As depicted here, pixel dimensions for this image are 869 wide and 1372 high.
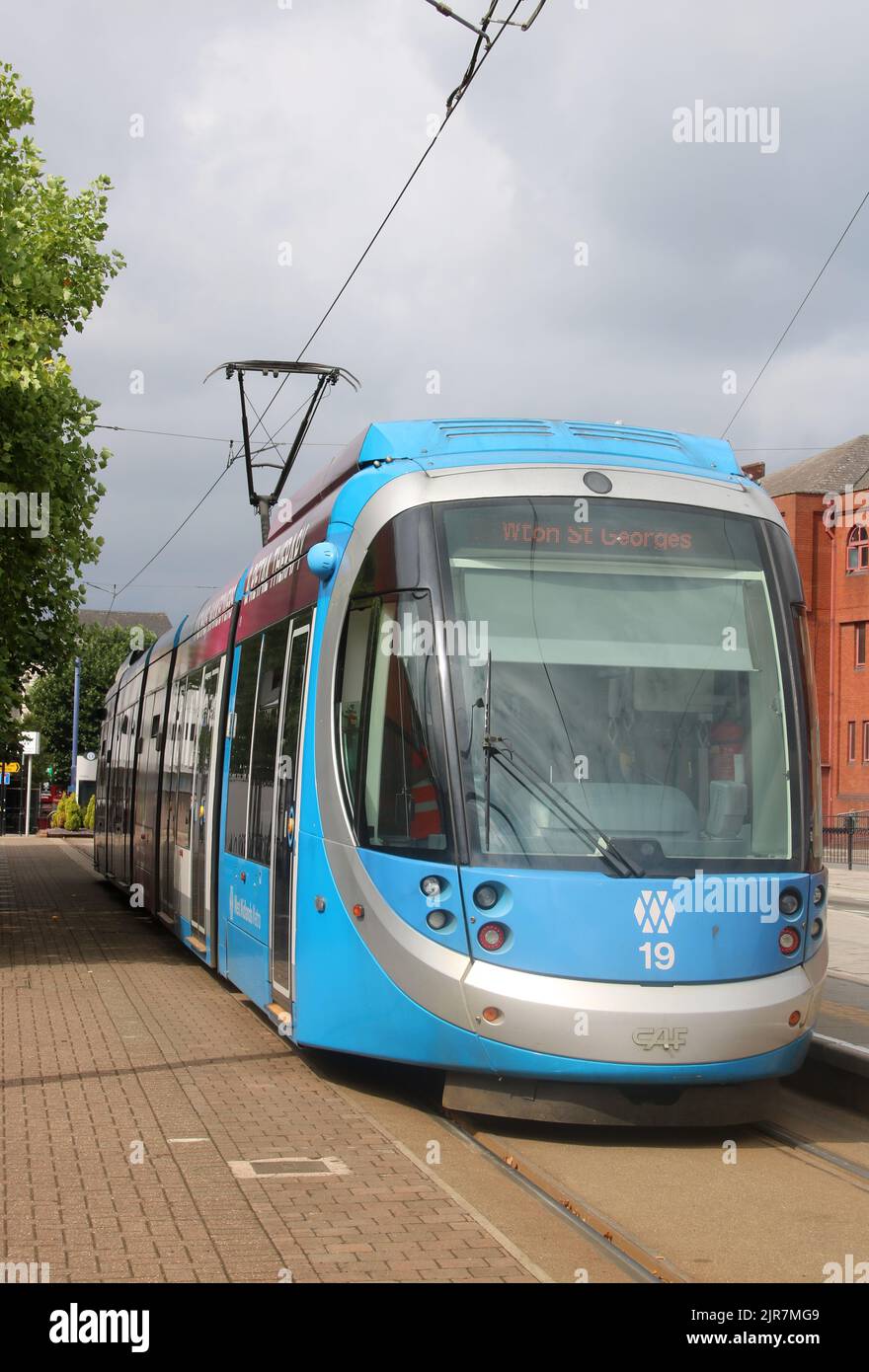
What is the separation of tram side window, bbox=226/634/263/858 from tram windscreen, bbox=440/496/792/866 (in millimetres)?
3279

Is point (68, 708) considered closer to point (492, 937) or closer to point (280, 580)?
point (280, 580)

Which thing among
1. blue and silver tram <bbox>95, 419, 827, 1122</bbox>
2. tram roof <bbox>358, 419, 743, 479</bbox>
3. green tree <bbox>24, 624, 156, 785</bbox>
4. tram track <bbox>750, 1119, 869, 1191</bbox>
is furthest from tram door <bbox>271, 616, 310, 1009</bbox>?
green tree <bbox>24, 624, 156, 785</bbox>

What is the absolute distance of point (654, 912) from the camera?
279 inches

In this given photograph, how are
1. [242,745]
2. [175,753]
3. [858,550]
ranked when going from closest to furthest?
1. [242,745]
2. [175,753]
3. [858,550]

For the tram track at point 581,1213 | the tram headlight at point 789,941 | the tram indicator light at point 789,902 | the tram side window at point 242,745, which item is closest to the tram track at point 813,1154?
the tram headlight at point 789,941

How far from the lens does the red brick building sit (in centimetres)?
5391

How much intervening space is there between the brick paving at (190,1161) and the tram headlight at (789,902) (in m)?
2.11

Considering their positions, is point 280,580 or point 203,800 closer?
point 280,580

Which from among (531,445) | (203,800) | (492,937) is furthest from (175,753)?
(492,937)

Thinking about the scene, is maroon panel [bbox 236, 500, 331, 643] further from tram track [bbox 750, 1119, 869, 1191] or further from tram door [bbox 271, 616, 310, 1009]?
tram track [bbox 750, 1119, 869, 1191]

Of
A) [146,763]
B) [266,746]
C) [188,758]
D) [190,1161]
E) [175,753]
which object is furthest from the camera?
[146,763]

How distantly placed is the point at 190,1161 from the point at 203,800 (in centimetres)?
616

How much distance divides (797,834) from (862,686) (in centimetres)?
4830
